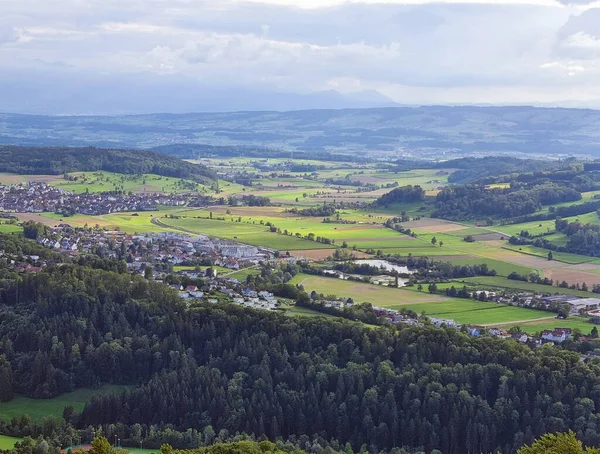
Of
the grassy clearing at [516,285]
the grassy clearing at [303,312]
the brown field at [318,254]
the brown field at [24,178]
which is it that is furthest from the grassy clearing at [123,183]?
the grassy clearing at [303,312]

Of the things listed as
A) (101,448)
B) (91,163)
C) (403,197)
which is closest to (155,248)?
(403,197)

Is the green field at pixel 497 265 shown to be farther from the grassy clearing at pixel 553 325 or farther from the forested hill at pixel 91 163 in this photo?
the forested hill at pixel 91 163

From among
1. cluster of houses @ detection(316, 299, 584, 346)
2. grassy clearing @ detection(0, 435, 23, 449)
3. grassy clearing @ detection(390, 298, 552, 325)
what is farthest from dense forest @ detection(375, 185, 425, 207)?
grassy clearing @ detection(0, 435, 23, 449)

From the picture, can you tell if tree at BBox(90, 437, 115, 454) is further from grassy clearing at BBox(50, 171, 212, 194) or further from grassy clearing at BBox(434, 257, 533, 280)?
grassy clearing at BBox(50, 171, 212, 194)

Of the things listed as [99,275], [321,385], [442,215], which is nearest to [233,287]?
[99,275]

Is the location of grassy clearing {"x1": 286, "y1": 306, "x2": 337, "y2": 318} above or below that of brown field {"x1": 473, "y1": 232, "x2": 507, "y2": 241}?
above

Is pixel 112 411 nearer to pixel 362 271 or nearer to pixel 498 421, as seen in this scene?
pixel 498 421
